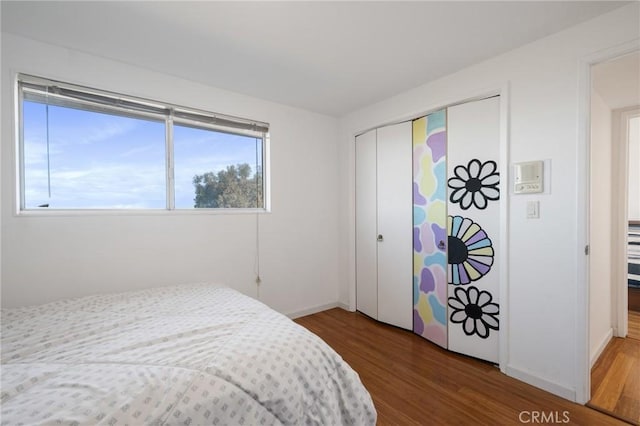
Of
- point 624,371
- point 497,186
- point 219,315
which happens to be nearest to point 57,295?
point 219,315

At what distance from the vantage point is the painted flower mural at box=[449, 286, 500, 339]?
2.19 m

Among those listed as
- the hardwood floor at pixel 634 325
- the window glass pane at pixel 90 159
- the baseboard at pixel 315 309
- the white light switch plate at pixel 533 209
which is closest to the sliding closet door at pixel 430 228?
the white light switch plate at pixel 533 209

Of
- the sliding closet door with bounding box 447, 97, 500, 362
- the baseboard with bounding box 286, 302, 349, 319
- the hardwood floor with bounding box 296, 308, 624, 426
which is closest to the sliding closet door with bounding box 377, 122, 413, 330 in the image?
the hardwood floor with bounding box 296, 308, 624, 426

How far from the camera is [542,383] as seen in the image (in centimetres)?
190

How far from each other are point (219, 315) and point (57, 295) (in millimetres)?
1421

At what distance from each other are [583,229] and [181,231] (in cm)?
310

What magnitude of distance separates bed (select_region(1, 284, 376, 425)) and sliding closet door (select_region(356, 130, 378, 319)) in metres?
1.90

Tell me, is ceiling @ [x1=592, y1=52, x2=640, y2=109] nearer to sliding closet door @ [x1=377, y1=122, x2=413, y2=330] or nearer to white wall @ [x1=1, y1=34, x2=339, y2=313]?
sliding closet door @ [x1=377, y1=122, x2=413, y2=330]

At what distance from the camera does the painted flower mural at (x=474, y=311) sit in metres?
2.19

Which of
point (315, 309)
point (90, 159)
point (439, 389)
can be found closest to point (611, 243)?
point (439, 389)

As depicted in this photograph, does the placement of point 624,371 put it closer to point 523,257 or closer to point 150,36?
point 523,257

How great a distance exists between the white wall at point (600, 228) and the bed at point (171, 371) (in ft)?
7.01

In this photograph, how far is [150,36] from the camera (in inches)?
74.8

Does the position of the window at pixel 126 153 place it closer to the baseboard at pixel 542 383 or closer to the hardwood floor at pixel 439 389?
the hardwood floor at pixel 439 389
